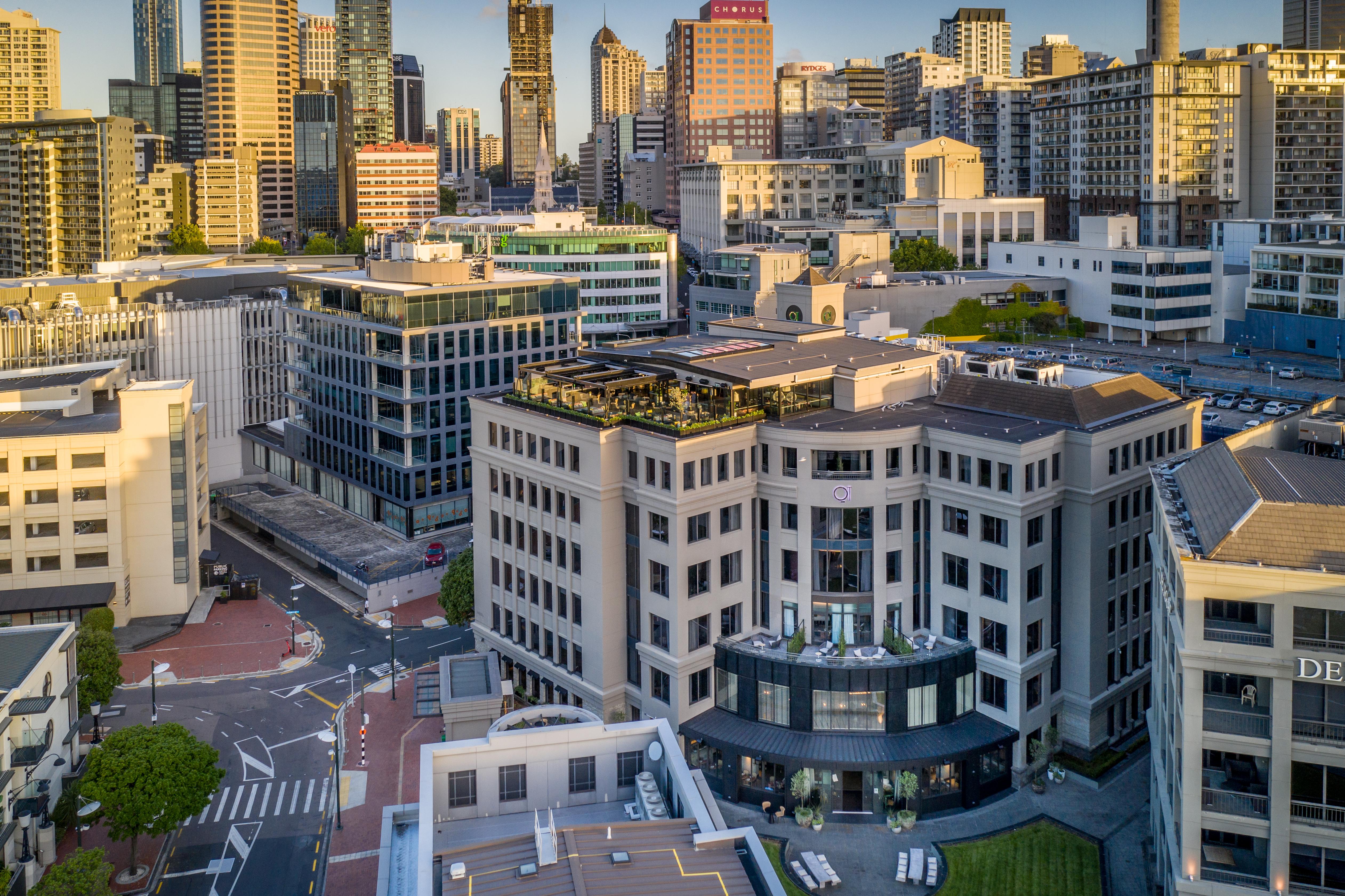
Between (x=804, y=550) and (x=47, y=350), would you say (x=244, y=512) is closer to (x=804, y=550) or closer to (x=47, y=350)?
(x=47, y=350)

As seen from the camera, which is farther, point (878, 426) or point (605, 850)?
point (878, 426)

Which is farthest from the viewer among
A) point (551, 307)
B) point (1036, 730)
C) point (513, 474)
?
point (551, 307)

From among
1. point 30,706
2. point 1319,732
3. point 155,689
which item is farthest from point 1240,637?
point 155,689

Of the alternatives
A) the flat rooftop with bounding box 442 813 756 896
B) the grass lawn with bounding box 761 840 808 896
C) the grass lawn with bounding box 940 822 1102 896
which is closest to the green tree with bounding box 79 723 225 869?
the flat rooftop with bounding box 442 813 756 896

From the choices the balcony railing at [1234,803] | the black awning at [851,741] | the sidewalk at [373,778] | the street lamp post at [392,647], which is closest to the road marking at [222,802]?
the sidewalk at [373,778]

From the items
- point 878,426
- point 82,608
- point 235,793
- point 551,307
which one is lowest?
point 235,793

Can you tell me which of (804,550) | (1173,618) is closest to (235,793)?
(804,550)

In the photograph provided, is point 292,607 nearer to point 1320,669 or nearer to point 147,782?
point 147,782
